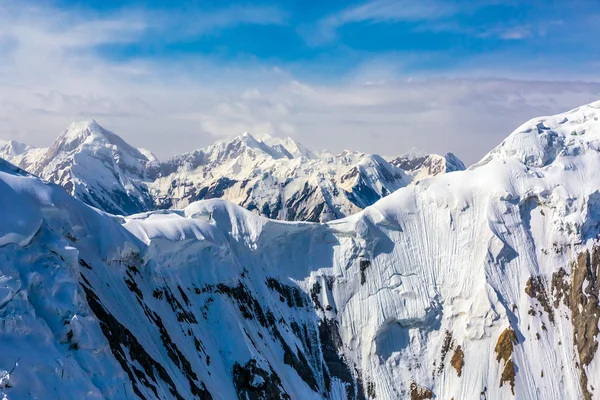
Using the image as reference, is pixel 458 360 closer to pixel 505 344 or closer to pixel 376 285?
pixel 505 344

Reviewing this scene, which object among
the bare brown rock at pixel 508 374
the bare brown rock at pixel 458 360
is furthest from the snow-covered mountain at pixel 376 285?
the bare brown rock at pixel 458 360

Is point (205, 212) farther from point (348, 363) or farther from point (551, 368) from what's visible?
point (551, 368)

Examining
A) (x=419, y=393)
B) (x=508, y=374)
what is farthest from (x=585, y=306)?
(x=419, y=393)

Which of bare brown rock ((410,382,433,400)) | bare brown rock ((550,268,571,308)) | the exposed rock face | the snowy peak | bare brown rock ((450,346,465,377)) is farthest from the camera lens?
the snowy peak

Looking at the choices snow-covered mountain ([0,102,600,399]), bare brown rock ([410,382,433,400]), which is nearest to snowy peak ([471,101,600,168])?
snow-covered mountain ([0,102,600,399])

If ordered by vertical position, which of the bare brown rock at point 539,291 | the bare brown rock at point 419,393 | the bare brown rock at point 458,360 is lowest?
the bare brown rock at point 419,393

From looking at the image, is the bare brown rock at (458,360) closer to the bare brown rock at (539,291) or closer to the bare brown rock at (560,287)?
the bare brown rock at (539,291)

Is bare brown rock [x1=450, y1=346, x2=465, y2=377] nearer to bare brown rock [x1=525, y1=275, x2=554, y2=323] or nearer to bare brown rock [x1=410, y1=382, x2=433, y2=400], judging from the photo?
bare brown rock [x1=410, y1=382, x2=433, y2=400]

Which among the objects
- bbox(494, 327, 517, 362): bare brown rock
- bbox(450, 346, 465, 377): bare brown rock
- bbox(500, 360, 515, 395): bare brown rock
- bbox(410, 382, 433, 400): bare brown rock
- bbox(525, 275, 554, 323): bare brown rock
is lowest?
bbox(410, 382, 433, 400): bare brown rock
